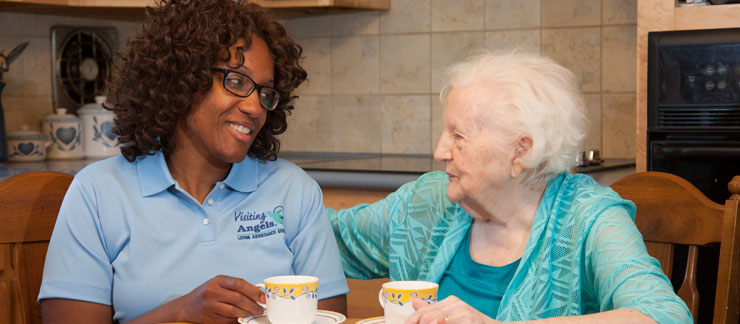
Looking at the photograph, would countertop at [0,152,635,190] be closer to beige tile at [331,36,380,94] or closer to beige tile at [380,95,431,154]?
beige tile at [380,95,431,154]

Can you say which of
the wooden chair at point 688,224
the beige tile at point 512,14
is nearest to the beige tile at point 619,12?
the beige tile at point 512,14

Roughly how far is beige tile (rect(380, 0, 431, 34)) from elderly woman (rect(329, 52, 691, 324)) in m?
1.65

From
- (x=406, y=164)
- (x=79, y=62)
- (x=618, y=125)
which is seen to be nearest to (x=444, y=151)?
(x=406, y=164)

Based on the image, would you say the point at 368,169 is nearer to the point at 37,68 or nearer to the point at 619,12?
the point at 619,12

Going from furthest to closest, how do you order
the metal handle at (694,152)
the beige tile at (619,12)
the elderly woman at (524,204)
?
the beige tile at (619,12), the metal handle at (694,152), the elderly woman at (524,204)

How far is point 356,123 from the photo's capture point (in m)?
3.23

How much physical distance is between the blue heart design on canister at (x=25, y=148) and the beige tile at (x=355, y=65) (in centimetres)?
112

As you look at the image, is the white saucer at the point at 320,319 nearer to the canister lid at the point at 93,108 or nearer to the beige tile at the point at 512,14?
the beige tile at the point at 512,14

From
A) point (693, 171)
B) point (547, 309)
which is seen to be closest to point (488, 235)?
point (547, 309)

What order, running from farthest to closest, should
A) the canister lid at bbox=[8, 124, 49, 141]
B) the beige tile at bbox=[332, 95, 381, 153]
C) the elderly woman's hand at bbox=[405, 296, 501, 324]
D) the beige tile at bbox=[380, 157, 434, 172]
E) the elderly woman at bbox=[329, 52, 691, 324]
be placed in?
the beige tile at bbox=[332, 95, 381, 153] < the canister lid at bbox=[8, 124, 49, 141] < the beige tile at bbox=[380, 157, 434, 172] < the elderly woman at bbox=[329, 52, 691, 324] < the elderly woman's hand at bbox=[405, 296, 501, 324]

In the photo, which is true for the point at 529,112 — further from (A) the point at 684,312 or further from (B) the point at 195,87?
(B) the point at 195,87

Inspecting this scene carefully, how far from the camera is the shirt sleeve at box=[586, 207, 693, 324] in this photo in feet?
3.70

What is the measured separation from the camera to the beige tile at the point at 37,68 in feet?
10.0

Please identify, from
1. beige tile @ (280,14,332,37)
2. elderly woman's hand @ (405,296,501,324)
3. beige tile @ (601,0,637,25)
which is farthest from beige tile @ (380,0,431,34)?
elderly woman's hand @ (405,296,501,324)
